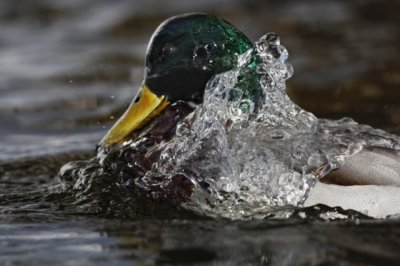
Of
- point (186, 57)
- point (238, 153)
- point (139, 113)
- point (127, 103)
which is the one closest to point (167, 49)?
point (186, 57)

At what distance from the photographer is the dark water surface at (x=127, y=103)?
13.0 ft

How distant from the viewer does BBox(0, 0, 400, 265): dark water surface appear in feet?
13.0

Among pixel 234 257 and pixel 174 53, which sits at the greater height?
pixel 174 53

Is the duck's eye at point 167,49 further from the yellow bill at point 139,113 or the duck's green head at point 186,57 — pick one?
the yellow bill at point 139,113

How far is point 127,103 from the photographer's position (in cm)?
725

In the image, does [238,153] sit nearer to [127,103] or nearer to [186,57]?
[186,57]

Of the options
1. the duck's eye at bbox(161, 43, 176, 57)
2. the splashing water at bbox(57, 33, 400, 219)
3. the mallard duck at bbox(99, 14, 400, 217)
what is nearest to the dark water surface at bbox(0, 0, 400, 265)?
the splashing water at bbox(57, 33, 400, 219)

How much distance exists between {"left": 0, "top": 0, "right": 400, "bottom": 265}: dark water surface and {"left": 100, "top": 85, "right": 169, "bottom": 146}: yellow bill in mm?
419

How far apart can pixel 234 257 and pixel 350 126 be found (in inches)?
49.3

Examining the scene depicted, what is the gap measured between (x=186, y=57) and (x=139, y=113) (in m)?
0.33

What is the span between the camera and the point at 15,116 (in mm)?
6949

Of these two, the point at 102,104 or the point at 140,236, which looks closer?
the point at 140,236

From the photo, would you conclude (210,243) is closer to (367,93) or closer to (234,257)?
(234,257)

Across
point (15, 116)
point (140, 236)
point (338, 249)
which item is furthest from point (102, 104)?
point (338, 249)
